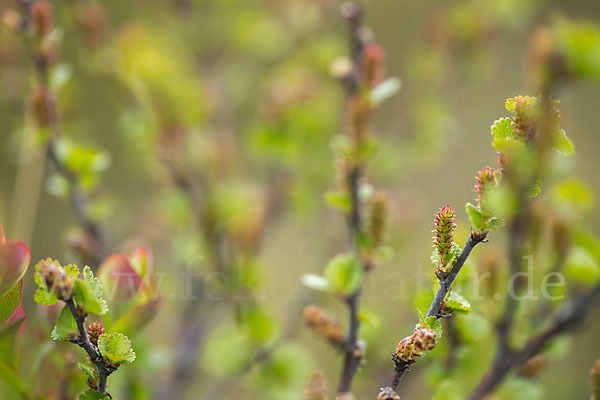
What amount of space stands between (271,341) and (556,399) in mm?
591

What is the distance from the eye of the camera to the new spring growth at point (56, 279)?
237 millimetres

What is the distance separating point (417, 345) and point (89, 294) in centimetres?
16

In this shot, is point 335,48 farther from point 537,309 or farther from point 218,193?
point 537,309

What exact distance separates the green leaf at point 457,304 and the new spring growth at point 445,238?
0.8 inches

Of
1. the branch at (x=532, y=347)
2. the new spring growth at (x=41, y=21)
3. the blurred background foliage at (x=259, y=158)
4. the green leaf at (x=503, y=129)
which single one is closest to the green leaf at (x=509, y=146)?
the green leaf at (x=503, y=129)

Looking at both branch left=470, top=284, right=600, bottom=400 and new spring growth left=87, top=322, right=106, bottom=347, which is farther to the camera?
branch left=470, top=284, right=600, bottom=400

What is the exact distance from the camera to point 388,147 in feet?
2.58

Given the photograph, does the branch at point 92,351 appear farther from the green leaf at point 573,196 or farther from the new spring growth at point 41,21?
the green leaf at point 573,196

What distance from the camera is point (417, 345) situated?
0.25 m

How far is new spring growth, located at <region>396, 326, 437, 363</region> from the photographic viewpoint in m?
0.25

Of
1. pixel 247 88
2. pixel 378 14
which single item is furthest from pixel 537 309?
pixel 378 14

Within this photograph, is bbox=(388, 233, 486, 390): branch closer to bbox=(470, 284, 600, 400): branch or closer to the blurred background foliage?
the blurred background foliage

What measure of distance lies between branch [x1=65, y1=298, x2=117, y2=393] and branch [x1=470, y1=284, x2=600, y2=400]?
28 cm

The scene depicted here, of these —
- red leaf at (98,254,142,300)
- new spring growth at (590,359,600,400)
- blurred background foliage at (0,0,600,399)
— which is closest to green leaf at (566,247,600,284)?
blurred background foliage at (0,0,600,399)
